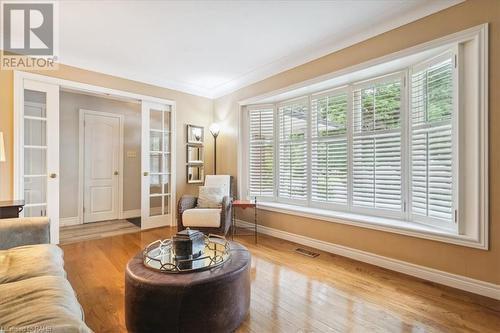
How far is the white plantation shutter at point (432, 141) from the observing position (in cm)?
237

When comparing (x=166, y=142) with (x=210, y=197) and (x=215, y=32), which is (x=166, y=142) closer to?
(x=210, y=197)

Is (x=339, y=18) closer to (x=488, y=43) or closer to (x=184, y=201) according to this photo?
(x=488, y=43)

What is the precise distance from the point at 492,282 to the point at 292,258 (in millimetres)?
1724

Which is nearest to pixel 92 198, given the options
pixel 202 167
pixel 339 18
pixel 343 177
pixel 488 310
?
pixel 202 167

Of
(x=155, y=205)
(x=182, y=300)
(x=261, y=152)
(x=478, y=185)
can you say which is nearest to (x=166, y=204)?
(x=155, y=205)

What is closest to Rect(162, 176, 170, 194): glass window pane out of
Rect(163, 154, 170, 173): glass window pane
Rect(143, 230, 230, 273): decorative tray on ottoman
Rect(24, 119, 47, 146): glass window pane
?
Rect(163, 154, 170, 173): glass window pane

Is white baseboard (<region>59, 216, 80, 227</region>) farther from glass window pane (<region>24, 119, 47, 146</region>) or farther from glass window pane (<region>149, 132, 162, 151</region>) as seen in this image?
glass window pane (<region>149, 132, 162, 151</region>)

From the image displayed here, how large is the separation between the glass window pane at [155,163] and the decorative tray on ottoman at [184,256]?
7.92 ft

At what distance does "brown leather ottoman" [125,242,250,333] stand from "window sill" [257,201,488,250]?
1780mm

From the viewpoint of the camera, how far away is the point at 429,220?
8.34ft

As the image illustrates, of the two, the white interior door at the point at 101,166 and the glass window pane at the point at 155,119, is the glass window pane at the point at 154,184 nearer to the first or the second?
the glass window pane at the point at 155,119

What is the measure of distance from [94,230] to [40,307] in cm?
356

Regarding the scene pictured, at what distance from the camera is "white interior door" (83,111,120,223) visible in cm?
480

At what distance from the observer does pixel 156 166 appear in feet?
14.3
